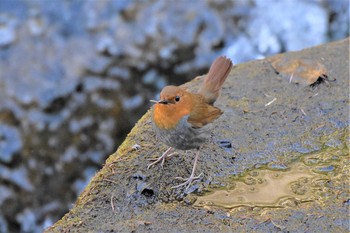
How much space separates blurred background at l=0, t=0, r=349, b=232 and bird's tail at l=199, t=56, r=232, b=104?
250 centimetres

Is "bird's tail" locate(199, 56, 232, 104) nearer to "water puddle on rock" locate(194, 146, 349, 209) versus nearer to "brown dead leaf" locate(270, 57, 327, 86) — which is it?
"water puddle on rock" locate(194, 146, 349, 209)

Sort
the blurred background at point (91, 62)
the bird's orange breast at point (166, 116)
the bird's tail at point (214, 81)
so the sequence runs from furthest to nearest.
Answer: the blurred background at point (91, 62) < the bird's tail at point (214, 81) < the bird's orange breast at point (166, 116)

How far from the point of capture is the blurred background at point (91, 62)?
593 cm

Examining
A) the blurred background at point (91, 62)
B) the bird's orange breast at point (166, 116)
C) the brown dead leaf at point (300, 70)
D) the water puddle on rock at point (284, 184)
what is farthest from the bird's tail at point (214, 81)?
the blurred background at point (91, 62)

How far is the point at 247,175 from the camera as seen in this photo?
3354 mm

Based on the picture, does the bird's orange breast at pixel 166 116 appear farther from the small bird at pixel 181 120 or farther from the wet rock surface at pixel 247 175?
the wet rock surface at pixel 247 175

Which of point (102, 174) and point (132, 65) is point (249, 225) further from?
point (132, 65)

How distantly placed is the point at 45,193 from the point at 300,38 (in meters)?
3.49

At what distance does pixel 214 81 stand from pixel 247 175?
69 cm

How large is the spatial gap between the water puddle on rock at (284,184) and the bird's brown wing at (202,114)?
0.38 meters

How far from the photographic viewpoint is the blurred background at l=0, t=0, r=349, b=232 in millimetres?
5930

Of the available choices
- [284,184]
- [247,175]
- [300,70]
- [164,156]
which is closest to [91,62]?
[300,70]

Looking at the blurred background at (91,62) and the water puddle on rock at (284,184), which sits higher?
the blurred background at (91,62)

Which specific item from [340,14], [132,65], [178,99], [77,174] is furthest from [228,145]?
[340,14]
